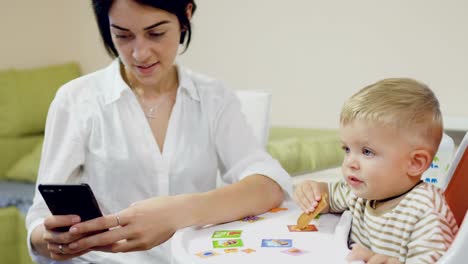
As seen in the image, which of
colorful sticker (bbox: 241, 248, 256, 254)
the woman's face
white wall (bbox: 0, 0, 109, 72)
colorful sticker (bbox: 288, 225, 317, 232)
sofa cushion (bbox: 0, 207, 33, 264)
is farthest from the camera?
white wall (bbox: 0, 0, 109, 72)

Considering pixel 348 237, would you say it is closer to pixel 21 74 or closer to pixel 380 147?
pixel 380 147

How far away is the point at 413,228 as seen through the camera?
91 cm

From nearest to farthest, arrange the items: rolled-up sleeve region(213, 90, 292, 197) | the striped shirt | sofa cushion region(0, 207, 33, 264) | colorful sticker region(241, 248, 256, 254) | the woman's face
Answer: the striped shirt
colorful sticker region(241, 248, 256, 254)
the woman's face
rolled-up sleeve region(213, 90, 292, 197)
sofa cushion region(0, 207, 33, 264)

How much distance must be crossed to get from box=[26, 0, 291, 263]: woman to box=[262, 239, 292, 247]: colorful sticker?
165 millimetres

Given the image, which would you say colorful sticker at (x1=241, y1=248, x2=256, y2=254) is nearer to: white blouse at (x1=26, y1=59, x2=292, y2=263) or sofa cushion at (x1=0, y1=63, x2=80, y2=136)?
white blouse at (x1=26, y1=59, x2=292, y2=263)

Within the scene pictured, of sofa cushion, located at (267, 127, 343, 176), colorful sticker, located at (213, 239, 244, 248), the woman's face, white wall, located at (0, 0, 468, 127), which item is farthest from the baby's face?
white wall, located at (0, 0, 468, 127)

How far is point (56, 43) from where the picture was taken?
3.97 metres

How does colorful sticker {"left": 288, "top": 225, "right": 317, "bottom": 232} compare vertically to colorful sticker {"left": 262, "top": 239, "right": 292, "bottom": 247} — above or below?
below

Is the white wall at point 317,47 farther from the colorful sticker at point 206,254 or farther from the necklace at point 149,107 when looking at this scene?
the colorful sticker at point 206,254

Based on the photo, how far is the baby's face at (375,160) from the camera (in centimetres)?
96

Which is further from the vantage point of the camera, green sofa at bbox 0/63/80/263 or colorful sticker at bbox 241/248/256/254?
green sofa at bbox 0/63/80/263

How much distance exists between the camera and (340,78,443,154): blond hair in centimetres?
95

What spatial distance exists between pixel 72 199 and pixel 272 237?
348 millimetres

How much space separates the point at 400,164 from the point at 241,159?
0.55 m
